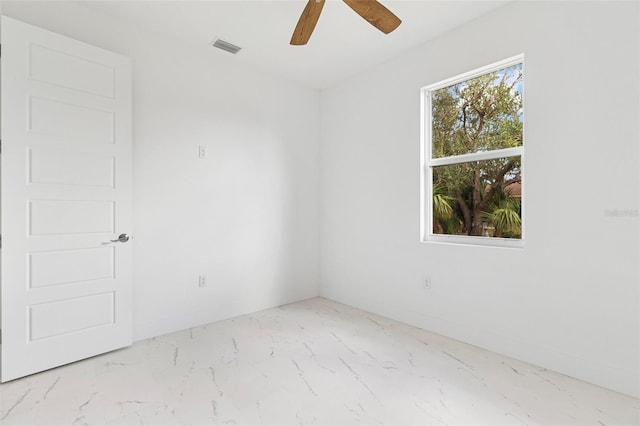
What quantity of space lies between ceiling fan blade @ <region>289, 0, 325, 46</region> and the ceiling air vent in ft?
2.94

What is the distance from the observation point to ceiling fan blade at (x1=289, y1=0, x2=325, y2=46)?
6.47 ft

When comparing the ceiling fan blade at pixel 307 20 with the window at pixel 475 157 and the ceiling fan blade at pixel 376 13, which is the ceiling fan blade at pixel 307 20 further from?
the window at pixel 475 157

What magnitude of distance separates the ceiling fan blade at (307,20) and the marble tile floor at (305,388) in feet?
7.30

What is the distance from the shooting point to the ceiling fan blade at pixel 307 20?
6.47 ft

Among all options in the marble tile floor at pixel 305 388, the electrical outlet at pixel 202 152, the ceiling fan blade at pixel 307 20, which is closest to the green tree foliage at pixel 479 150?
the marble tile floor at pixel 305 388

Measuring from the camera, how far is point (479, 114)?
106 inches

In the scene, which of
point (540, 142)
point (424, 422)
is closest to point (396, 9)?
point (540, 142)

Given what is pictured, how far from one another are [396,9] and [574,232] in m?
1.95

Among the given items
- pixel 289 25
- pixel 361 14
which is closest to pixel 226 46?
pixel 289 25

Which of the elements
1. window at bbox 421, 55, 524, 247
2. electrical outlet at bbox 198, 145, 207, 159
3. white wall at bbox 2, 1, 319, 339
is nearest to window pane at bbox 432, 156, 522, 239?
window at bbox 421, 55, 524, 247

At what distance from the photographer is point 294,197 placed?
3754 mm

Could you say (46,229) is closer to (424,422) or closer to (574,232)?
(424,422)

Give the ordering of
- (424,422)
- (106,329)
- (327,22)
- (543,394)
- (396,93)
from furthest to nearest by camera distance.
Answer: (396,93), (327,22), (106,329), (543,394), (424,422)

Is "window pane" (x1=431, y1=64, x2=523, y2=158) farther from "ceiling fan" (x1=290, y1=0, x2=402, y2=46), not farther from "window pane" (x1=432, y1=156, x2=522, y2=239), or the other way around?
"ceiling fan" (x1=290, y1=0, x2=402, y2=46)
